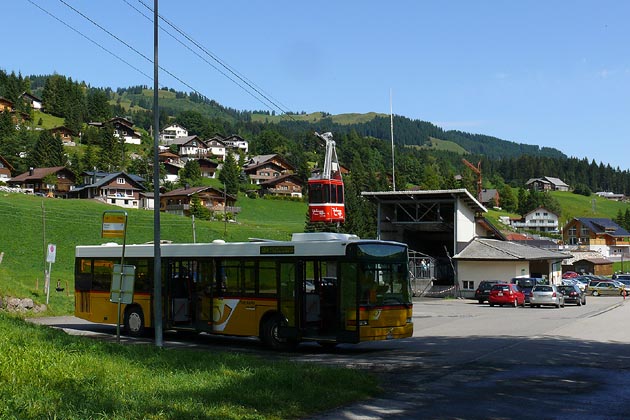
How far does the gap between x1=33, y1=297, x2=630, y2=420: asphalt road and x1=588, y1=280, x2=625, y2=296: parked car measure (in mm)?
37789

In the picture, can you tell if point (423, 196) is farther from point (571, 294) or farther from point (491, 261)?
point (571, 294)

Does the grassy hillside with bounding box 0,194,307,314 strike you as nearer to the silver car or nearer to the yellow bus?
the yellow bus

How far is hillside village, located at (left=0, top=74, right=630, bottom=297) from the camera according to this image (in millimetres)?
58469

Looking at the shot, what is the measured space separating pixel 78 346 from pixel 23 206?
71.0 metres

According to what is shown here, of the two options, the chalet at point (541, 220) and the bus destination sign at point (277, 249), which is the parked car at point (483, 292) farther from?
the chalet at point (541, 220)

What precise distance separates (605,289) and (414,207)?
18775mm

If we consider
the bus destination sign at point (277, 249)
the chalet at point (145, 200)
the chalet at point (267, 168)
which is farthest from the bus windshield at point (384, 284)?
the chalet at point (267, 168)

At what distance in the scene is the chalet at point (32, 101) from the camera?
18429cm

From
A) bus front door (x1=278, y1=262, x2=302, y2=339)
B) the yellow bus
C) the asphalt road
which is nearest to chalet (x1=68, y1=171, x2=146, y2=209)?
the asphalt road

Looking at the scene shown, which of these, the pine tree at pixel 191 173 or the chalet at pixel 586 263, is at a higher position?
the pine tree at pixel 191 173

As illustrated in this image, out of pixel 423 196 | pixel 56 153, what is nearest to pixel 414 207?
pixel 423 196

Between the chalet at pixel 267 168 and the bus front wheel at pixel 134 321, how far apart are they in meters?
138

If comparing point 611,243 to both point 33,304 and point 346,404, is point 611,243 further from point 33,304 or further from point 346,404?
point 346,404

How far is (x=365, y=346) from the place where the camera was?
21.5m
